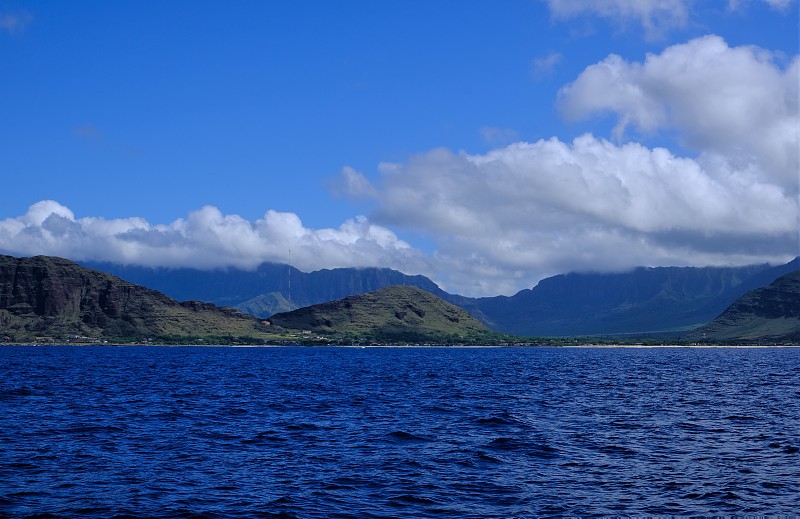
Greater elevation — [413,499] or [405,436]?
[405,436]

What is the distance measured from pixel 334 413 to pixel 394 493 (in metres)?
42.1

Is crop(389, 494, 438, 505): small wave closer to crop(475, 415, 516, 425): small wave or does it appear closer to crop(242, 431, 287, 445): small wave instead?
crop(242, 431, 287, 445): small wave

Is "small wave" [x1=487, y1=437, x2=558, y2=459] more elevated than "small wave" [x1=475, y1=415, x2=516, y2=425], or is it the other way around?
"small wave" [x1=475, y1=415, x2=516, y2=425]

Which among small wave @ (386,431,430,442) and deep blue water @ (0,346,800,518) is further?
small wave @ (386,431,430,442)

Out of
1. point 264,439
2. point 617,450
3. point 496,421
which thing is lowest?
point 617,450

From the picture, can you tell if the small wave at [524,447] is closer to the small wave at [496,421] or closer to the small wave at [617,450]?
the small wave at [617,450]

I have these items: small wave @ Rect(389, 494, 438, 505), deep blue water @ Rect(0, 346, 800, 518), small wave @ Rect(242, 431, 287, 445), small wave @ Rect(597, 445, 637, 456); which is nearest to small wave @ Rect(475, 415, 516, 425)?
deep blue water @ Rect(0, 346, 800, 518)

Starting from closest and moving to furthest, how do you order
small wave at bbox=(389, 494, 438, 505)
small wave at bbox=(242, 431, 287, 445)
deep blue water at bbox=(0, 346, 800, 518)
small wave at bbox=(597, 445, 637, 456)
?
1. deep blue water at bbox=(0, 346, 800, 518)
2. small wave at bbox=(389, 494, 438, 505)
3. small wave at bbox=(597, 445, 637, 456)
4. small wave at bbox=(242, 431, 287, 445)

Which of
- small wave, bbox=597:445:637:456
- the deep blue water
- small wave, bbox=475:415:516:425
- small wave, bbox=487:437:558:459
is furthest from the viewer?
small wave, bbox=475:415:516:425

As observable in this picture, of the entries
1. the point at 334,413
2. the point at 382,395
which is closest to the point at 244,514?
the point at 334,413

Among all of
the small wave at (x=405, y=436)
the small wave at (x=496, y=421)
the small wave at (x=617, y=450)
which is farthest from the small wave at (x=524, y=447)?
the small wave at (x=496, y=421)

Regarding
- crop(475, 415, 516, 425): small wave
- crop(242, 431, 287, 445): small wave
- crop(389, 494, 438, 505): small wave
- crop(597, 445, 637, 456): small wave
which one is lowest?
crop(389, 494, 438, 505): small wave

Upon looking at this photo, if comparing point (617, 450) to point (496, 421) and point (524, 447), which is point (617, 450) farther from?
point (496, 421)

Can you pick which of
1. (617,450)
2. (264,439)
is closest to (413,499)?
(617,450)
